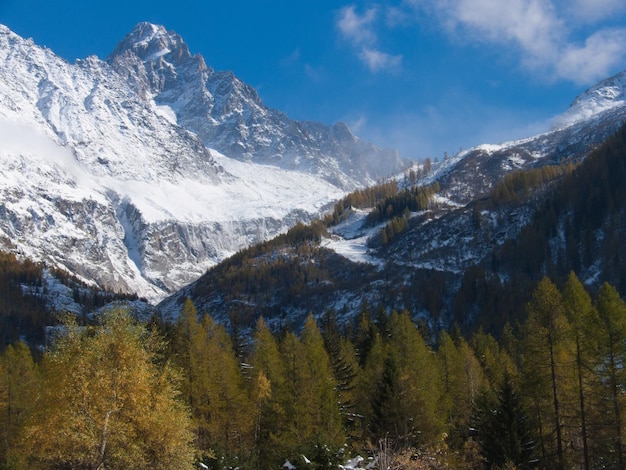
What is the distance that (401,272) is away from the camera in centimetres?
19300

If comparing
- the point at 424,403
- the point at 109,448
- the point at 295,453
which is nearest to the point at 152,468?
the point at 109,448

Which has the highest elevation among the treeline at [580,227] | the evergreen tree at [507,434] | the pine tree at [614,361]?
the treeline at [580,227]

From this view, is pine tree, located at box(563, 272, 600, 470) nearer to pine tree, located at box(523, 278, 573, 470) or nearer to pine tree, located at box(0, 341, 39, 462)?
pine tree, located at box(523, 278, 573, 470)

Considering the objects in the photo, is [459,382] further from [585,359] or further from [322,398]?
[585,359]

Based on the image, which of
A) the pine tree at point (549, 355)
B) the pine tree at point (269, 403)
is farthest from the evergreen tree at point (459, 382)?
the pine tree at point (549, 355)

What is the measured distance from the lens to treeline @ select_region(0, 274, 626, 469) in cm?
2828

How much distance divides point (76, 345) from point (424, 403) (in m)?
28.5

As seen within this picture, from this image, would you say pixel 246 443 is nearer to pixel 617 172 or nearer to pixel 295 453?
pixel 295 453

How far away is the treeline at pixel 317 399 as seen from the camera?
28.3 meters

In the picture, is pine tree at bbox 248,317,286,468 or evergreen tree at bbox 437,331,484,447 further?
evergreen tree at bbox 437,331,484,447

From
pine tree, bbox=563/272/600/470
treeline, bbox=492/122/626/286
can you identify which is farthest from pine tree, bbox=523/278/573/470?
treeline, bbox=492/122/626/286

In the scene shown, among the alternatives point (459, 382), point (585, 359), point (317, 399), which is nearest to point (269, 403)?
point (317, 399)

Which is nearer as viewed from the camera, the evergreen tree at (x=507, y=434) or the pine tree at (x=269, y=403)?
the evergreen tree at (x=507, y=434)

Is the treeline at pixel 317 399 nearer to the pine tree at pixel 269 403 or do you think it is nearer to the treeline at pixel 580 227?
the pine tree at pixel 269 403
